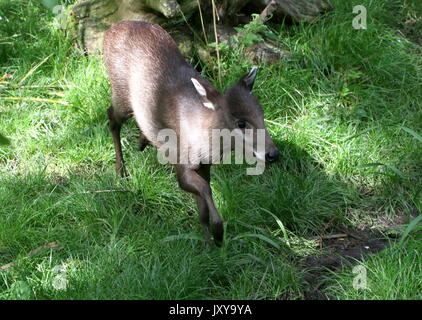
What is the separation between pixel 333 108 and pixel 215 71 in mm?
1129

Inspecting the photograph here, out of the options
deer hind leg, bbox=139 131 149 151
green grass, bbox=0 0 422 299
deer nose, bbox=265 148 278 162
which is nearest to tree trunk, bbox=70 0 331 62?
green grass, bbox=0 0 422 299

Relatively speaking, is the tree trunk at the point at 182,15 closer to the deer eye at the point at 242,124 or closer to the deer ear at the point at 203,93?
the deer ear at the point at 203,93

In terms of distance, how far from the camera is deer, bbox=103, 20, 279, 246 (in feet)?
14.2

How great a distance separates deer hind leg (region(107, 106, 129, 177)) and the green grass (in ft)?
0.46

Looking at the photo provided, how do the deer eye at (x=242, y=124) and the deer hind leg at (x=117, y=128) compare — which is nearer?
the deer eye at (x=242, y=124)

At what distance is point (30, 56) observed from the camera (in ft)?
21.3

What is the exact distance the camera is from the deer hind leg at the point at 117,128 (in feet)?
17.7

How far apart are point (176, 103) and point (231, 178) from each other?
30.6 inches

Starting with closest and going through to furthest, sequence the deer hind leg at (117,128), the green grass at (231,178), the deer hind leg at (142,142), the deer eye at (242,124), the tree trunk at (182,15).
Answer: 1. the green grass at (231,178)
2. the deer eye at (242,124)
3. the deer hind leg at (117,128)
4. the deer hind leg at (142,142)
5. the tree trunk at (182,15)

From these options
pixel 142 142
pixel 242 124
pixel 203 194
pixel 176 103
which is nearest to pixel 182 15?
pixel 142 142

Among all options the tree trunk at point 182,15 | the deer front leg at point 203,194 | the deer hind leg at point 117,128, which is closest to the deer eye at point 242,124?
the deer front leg at point 203,194

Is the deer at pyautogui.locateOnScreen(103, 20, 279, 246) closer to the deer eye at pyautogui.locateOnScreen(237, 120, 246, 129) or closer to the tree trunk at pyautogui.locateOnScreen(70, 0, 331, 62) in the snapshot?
the deer eye at pyautogui.locateOnScreen(237, 120, 246, 129)

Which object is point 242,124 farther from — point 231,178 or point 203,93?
point 231,178

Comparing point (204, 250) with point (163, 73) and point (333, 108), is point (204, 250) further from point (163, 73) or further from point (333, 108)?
point (333, 108)
